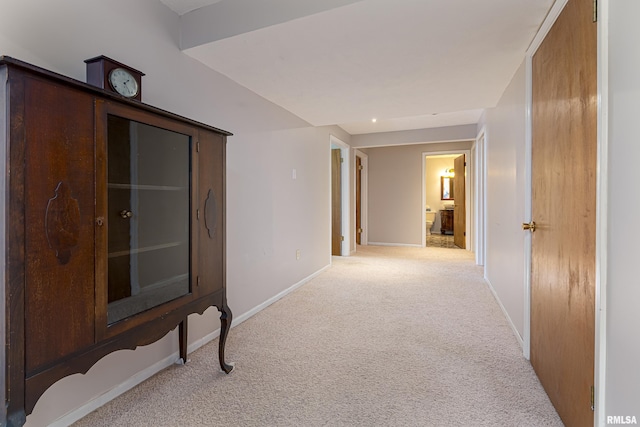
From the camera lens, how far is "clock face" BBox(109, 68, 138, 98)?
139 centimetres

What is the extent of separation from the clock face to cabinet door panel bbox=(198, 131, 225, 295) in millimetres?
364

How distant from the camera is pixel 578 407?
1248 mm

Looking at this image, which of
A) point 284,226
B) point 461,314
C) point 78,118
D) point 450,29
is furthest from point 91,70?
point 461,314

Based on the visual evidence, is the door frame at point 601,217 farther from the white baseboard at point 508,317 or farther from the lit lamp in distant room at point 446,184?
the lit lamp in distant room at point 446,184

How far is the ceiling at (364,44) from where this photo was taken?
5.14 ft

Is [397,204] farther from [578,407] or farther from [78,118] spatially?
[78,118]

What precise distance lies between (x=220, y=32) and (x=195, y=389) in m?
2.08

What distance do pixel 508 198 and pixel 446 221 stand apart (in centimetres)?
633

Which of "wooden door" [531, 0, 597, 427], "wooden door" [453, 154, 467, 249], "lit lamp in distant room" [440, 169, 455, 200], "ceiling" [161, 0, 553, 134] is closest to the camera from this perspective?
"wooden door" [531, 0, 597, 427]

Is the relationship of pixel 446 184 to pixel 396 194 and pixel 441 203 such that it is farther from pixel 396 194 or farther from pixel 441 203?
pixel 396 194

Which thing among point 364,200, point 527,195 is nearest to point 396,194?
point 364,200

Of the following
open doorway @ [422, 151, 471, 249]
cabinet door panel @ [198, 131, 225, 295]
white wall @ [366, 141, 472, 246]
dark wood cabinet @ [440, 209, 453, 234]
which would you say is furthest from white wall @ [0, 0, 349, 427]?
dark wood cabinet @ [440, 209, 453, 234]

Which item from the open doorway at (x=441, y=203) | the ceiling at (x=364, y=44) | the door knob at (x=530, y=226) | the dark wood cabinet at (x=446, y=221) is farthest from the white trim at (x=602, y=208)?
the dark wood cabinet at (x=446, y=221)

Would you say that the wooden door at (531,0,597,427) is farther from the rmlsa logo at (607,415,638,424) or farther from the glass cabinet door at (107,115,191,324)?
the glass cabinet door at (107,115,191,324)
